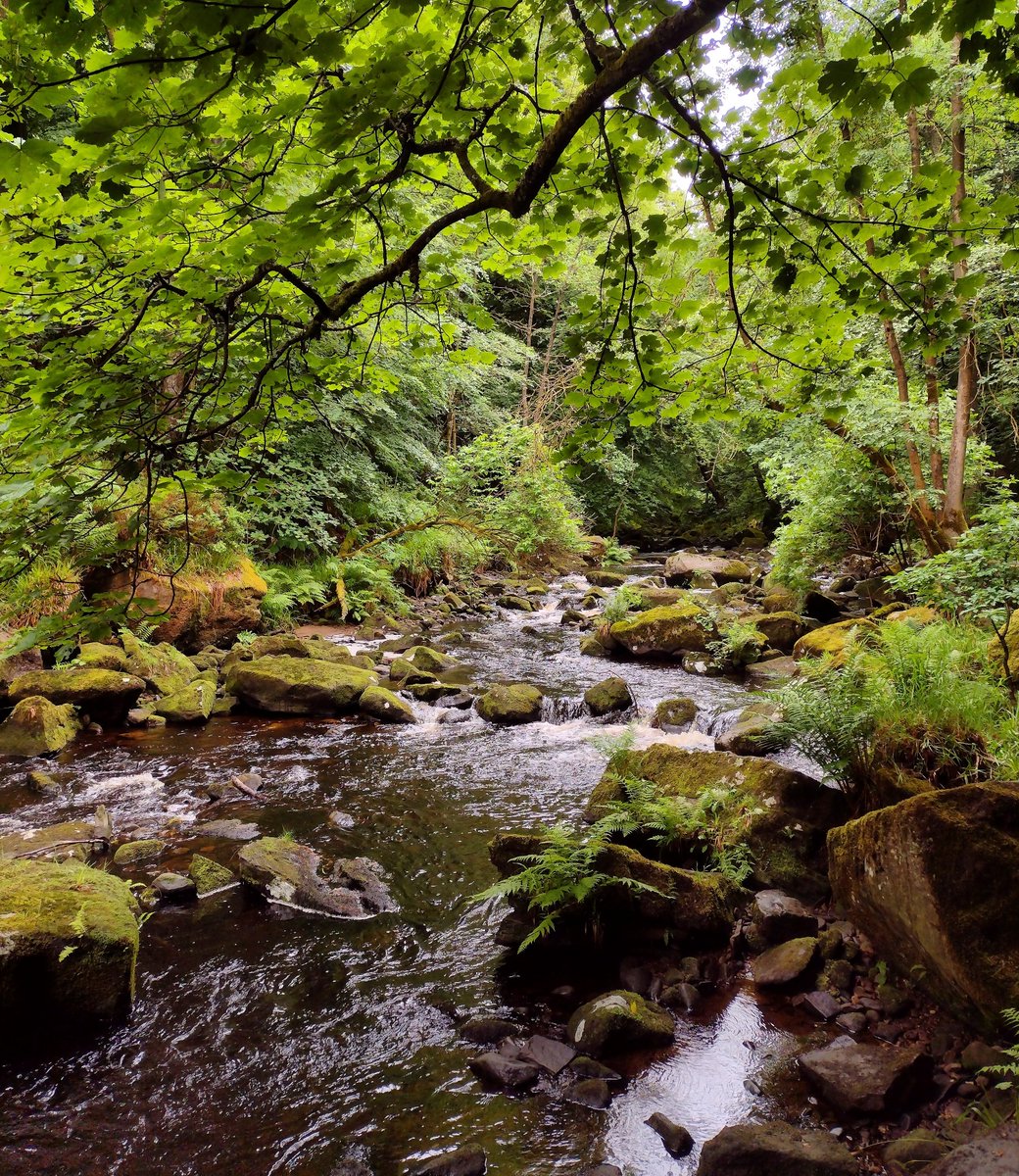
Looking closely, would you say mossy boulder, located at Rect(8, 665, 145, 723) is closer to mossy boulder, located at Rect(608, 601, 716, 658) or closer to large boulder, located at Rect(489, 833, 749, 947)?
large boulder, located at Rect(489, 833, 749, 947)

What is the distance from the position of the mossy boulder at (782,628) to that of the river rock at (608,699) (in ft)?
12.9

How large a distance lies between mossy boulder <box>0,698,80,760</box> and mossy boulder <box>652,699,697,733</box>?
7.36 meters

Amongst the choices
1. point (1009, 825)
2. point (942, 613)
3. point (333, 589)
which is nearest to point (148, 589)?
point (333, 589)

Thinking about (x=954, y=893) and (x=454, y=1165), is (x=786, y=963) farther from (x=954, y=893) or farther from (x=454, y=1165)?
(x=454, y=1165)

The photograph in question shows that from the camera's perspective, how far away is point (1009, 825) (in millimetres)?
3275

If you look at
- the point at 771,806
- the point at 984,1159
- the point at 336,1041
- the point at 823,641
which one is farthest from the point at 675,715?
the point at 984,1159

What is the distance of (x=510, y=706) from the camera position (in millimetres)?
9250

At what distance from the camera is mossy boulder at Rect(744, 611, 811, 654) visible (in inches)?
473

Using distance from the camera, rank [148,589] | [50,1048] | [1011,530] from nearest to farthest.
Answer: [50,1048]
[1011,530]
[148,589]

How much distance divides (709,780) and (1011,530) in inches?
201

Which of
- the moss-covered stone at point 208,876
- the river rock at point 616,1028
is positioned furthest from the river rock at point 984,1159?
the moss-covered stone at point 208,876

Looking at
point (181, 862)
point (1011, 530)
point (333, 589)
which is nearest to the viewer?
point (181, 862)

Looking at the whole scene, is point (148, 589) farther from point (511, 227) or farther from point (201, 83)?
point (201, 83)

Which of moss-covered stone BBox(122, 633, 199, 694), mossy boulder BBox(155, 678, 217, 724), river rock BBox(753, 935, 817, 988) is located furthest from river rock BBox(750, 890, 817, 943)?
moss-covered stone BBox(122, 633, 199, 694)
